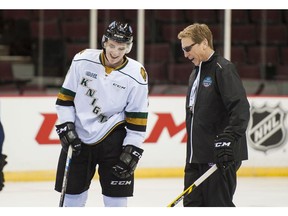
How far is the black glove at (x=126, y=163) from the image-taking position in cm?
330

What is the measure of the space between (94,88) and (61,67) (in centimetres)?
345

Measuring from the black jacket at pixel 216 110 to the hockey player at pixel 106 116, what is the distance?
210 millimetres

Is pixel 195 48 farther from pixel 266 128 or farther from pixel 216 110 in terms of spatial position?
pixel 266 128

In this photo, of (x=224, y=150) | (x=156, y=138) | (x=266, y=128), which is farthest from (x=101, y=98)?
(x=266, y=128)

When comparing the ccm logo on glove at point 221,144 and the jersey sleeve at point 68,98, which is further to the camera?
the jersey sleeve at point 68,98

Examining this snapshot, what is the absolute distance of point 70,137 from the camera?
3.30m

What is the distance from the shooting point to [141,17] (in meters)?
6.80

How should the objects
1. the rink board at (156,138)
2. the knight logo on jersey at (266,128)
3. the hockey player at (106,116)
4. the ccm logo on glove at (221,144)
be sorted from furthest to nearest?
the knight logo on jersey at (266,128), the rink board at (156,138), the hockey player at (106,116), the ccm logo on glove at (221,144)

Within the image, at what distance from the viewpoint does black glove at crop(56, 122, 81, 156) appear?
3297 mm

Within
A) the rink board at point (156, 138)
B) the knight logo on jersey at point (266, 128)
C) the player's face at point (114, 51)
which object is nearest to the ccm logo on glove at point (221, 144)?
the player's face at point (114, 51)

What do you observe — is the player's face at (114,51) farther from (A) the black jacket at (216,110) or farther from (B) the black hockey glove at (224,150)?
(B) the black hockey glove at (224,150)

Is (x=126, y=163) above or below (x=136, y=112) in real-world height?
below

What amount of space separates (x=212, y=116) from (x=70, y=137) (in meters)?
0.55
